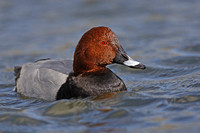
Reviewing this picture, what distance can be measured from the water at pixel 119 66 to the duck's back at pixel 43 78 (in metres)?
0.20

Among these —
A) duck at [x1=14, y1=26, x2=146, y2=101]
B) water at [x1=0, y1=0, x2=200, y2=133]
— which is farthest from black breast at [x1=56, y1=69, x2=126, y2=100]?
water at [x1=0, y1=0, x2=200, y2=133]

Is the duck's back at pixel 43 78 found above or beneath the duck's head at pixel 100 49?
beneath

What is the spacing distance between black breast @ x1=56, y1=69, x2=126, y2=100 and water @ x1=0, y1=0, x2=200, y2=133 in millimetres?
131

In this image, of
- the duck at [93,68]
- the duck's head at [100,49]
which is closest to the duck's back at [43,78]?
the duck at [93,68]

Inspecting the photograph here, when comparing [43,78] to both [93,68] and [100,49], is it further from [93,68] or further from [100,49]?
[100,49]

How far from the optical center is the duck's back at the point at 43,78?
19.8 feet

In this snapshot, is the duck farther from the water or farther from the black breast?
the water

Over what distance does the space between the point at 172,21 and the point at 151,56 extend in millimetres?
2961

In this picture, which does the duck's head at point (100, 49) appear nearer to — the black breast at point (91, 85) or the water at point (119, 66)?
the black breast at point (91, 85)

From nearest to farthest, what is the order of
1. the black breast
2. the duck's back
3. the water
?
the water, the black breast, the duck's back

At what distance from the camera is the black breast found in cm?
565

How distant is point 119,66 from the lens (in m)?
8.06

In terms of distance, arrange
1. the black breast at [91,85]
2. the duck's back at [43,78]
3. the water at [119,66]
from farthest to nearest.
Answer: the duck's back at [43,78] < the black breast at [91,85] < the water at [119,66]

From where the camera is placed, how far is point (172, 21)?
11.2 metres
